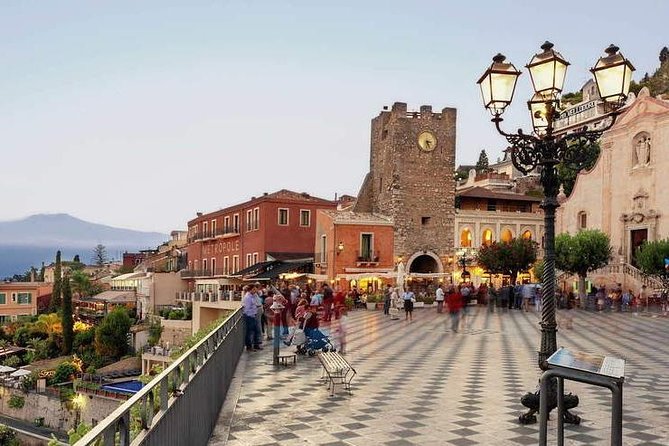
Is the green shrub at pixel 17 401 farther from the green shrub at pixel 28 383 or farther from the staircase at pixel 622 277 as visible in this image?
the staircase at pixel 622 277

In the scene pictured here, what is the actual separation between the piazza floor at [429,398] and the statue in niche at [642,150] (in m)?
23.6

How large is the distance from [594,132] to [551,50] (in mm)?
1267

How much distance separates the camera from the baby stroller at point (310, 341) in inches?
538

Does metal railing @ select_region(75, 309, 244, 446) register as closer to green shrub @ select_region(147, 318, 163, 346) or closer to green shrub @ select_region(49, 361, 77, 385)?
green shrub @ select_region(49, 361, 77, 385)

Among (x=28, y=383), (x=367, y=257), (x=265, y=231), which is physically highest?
(x=265, y=231)

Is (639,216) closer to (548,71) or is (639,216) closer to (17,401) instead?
(548,71)

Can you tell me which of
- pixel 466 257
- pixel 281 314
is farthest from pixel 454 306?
pixel 466 257

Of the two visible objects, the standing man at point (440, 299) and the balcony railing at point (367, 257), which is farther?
the balcony railing at point (367, 257)

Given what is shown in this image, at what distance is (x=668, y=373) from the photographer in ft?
39.0

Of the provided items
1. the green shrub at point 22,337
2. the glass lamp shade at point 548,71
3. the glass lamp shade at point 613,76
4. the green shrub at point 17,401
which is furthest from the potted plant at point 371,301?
the green shrub at point 22,337

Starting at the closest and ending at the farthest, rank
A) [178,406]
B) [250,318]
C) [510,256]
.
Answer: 1. [178,406]
2. [250,318]
3. [510,256]

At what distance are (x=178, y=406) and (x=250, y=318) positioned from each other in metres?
10.3

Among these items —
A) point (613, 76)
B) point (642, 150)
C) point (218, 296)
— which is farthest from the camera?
point (642, 150)

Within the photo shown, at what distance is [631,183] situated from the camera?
3891cm
